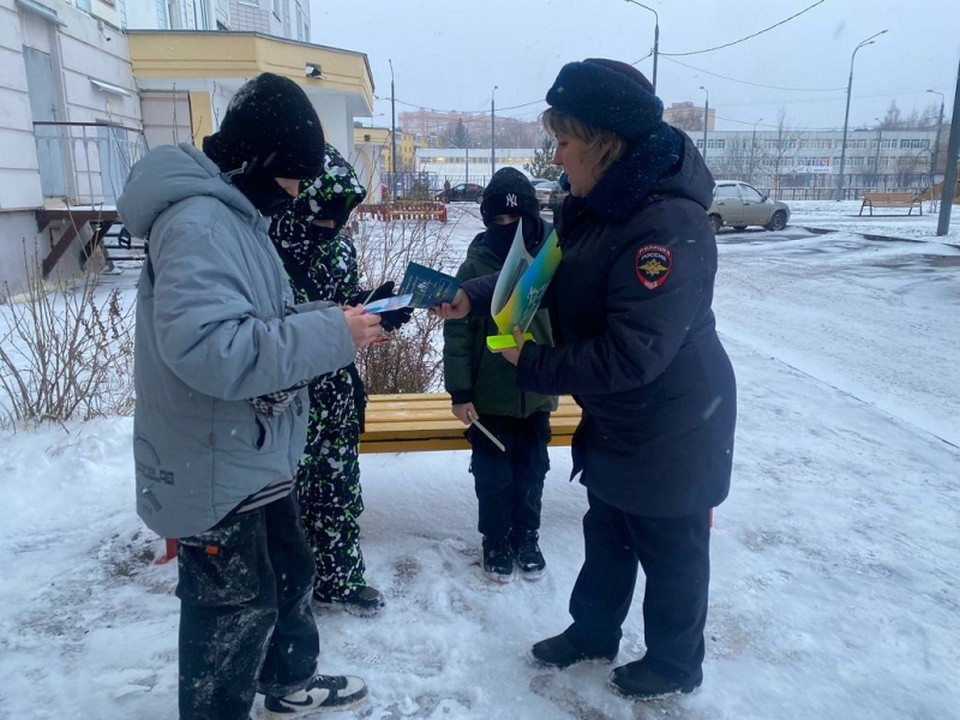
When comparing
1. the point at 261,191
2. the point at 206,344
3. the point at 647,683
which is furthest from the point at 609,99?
the point at 647,683

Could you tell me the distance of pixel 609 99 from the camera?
6.25ft

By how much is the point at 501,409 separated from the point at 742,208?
64.4 feet

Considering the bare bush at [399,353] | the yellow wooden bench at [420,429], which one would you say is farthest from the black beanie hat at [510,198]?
the bare bush at [399,353]

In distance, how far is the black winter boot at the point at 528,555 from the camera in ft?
9.98

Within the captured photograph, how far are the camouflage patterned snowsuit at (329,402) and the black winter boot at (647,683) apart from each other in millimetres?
1039

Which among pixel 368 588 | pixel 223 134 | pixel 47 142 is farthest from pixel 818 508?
pixel 47 142

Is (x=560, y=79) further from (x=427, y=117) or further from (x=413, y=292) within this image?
(x=427, y=117)

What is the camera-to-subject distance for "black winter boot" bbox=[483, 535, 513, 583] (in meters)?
3.00

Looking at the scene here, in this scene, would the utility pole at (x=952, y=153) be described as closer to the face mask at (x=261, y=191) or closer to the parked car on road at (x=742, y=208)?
the parked car on road at (x=742, y=208)

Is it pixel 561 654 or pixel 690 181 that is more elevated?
pixel 690 181

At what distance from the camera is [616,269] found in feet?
6.40

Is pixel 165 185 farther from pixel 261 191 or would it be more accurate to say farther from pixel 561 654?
pixel 561 654

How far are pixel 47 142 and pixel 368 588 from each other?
10569 mm

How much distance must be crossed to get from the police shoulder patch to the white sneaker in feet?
5.01
